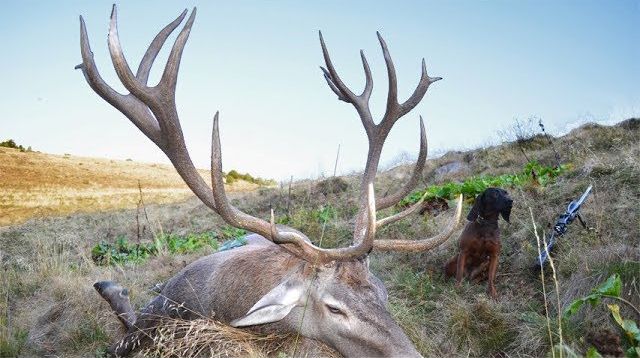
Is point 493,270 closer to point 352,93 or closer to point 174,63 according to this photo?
point 352,93

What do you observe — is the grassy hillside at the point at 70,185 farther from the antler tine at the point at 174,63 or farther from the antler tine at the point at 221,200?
the antler tine at the point at 221,200

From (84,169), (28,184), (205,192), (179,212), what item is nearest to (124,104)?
(205,192)

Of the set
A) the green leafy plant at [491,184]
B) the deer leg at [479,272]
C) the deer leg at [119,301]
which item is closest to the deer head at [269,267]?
the deer leg at [119,301]

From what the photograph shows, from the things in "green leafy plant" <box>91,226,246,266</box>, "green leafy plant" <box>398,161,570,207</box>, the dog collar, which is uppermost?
"green leafy plant" <box>398,161,570,207</box>

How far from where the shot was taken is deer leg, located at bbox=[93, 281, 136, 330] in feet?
14.5

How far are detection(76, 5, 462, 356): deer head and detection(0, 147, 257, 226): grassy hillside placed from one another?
476 inches

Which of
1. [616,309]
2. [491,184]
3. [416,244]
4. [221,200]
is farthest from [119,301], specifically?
[491,184]

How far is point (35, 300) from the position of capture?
5.89 m

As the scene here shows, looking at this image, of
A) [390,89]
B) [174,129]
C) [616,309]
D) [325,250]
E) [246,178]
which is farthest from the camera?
[246,178]

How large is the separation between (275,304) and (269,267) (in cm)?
46

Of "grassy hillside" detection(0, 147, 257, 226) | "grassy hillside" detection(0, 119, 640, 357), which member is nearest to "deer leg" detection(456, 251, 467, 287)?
"grassy hillside" detection(0, 119, 640, 357)

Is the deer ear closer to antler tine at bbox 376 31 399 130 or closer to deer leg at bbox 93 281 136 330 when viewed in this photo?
deer leg at bbox 93 281 136 330

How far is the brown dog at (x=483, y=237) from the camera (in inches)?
209

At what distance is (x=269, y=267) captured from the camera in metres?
3.59
